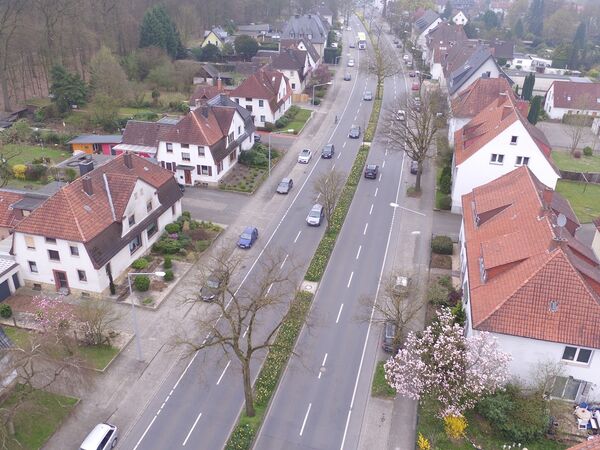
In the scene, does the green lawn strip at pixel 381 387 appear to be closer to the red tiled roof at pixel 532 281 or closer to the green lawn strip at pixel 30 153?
the red tiled roof at pixel 532 281

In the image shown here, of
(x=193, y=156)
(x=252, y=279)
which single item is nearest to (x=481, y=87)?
(x=193, y=156)

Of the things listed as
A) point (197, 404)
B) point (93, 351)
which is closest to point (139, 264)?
point (93, 351)

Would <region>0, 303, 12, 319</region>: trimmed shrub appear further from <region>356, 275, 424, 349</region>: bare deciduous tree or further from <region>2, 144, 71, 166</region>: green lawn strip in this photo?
<region>2, 144, 71, 166</region>: green lawn strip

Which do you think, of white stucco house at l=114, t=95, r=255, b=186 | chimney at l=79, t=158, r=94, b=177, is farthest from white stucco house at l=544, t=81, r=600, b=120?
chimney at l=79, t=158, r=94, b=177

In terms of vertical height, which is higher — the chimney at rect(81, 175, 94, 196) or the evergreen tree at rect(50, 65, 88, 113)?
the chimney at rect(81, 175, 94, 196)

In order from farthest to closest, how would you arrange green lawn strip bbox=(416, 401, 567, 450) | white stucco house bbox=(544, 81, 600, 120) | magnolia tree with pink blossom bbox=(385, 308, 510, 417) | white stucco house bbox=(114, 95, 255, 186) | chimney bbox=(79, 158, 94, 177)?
white stucco house bbox=(544, 81, 600, 120)
white stucco house bbox=(114, 95, 255, 186)
chimney bbox=(79, 158, 94, 177)
green lawn strip bbox=(416, 401, 567, 450)
magnolia tree with pink blossom bbox=(385, 308, 510, 417)
